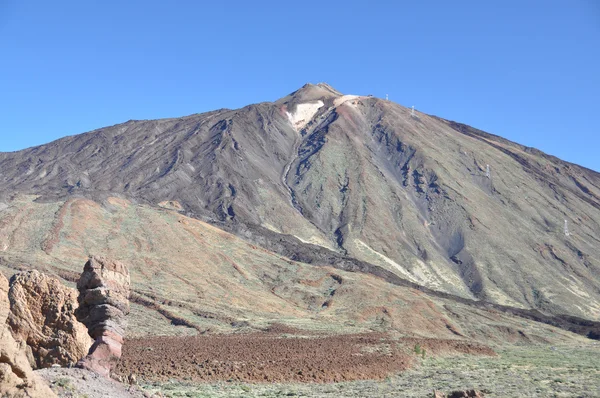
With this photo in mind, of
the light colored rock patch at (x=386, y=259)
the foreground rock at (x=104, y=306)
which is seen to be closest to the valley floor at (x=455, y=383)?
the foreground rock at (x=104, y=306)

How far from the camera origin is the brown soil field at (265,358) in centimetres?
2198

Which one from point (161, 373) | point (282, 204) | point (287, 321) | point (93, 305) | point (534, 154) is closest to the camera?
point (93, 305)

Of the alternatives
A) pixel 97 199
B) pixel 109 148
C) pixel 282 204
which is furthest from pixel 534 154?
pixel 97 199

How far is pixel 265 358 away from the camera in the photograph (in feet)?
86.2

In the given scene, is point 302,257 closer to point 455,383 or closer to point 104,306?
point 455,383

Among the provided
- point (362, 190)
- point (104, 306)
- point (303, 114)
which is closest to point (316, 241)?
point (362, 190)

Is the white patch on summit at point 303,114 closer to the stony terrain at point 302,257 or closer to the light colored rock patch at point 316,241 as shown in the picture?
the stony terrain at point 302,257

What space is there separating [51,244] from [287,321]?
21.3 metres

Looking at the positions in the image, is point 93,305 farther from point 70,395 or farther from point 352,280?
point 352,280

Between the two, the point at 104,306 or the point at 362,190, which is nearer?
the point at 104,306

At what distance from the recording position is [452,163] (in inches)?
4776

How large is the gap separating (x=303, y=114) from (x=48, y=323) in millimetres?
131453

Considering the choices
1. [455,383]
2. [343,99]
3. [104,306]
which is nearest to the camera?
[104,306]

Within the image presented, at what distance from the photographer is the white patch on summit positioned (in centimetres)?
13800
